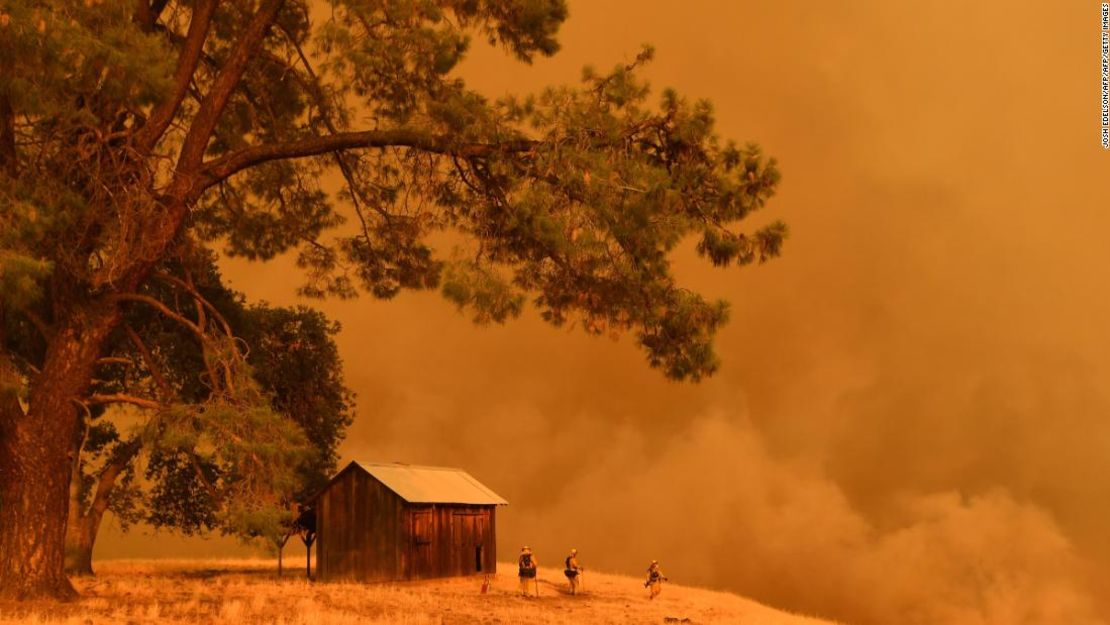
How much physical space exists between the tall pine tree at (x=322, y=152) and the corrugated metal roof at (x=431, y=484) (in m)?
11.3

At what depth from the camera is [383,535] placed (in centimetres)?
2911

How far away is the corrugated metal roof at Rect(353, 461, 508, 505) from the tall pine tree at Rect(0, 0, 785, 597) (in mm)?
11266

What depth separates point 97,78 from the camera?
16.4 metres

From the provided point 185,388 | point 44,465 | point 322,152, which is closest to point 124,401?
point 44,465

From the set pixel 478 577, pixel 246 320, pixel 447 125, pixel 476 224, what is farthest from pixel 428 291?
pixel 478 577

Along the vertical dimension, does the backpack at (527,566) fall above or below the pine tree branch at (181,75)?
below

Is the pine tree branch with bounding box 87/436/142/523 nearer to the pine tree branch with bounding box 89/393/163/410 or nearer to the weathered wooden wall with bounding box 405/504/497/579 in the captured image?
the weathered wooden wall with bounding box 405/504/497/579

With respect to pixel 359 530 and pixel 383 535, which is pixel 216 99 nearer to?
pixel 383 535

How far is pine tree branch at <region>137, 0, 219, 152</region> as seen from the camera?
Answer: 1828 centimetres

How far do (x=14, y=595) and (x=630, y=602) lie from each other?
592 inches

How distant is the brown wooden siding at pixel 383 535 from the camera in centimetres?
2891

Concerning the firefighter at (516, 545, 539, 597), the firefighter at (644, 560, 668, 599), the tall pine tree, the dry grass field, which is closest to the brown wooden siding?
the dry grass field

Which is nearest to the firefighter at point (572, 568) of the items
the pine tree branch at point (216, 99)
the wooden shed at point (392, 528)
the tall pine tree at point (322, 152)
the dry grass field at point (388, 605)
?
the dry grass field at point (388, 605)

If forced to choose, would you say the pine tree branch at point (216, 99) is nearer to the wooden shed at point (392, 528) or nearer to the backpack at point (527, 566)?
the wooden shed at point (392, 528)
